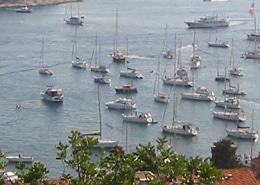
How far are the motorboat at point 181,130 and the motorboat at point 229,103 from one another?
237 cm

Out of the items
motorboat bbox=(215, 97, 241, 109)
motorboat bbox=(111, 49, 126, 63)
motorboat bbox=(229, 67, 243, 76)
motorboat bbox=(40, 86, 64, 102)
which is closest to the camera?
motorboat bbox=(215, 97, 241, 109)

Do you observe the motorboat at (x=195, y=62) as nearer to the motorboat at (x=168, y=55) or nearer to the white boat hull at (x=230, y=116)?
the motorboat at (x=168, y=55)

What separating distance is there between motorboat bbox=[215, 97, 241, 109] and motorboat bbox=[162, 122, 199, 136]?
7.79ft

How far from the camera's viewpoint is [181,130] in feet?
54.0

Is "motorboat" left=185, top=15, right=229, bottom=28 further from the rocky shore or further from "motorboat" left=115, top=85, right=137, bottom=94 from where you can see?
"motorboat" left=115, top=85, right=137, bottom=94

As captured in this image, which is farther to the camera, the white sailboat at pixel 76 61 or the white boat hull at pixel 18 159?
the white sailboat at pixel 76 61

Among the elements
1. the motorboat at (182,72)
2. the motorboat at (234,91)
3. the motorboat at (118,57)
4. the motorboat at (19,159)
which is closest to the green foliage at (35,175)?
the motorboat at (19,159)

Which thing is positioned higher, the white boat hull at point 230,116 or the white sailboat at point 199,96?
the white sailboat at point 199,96

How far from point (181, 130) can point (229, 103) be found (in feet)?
9.19

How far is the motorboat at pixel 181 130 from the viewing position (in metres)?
16.4

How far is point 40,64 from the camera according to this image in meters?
24.0

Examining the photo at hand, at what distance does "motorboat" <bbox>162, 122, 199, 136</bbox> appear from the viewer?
644 inches

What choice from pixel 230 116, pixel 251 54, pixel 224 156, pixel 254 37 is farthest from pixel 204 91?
pixel 254 37

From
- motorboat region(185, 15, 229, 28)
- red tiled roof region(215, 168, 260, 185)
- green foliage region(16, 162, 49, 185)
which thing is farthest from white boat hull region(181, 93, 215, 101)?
green foliage region(16, 162, 49, 185)
